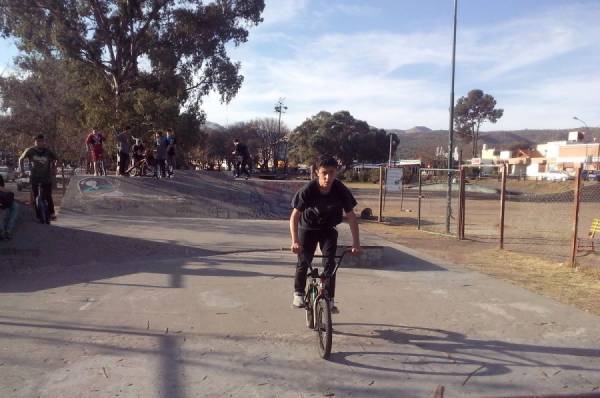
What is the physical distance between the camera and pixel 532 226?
18.2 m

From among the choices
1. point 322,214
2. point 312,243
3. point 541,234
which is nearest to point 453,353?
point 312,243

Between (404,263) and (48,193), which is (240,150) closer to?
(48,193)

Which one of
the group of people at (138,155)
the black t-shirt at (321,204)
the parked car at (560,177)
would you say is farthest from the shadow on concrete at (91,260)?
the parked car at (560,177)

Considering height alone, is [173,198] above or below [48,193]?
below

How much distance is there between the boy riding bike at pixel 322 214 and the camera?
468 cm

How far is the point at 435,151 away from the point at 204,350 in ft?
326

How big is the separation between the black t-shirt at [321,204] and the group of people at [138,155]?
12.1 m

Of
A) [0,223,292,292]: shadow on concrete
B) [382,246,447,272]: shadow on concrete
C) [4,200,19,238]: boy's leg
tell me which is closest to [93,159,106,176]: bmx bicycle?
[0,223,292,292]: shadow on concrete

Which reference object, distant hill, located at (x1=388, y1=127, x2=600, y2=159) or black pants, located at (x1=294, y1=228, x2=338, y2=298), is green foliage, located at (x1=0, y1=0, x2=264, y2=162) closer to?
black pants, located at (x1=294, y1=228, x2=338, y2=298)

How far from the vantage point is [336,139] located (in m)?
75.6

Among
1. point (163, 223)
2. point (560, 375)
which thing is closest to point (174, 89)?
point (163, 223)

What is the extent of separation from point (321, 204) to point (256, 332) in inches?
55.3

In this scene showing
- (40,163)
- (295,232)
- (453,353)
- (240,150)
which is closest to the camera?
(453,353)

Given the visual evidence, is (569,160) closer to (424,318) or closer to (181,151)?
(181,151)
